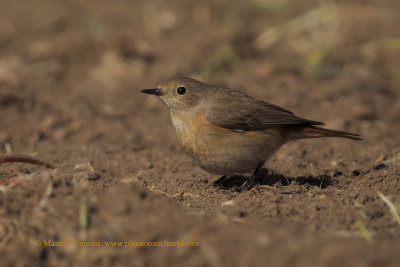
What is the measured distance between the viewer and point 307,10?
10797mm

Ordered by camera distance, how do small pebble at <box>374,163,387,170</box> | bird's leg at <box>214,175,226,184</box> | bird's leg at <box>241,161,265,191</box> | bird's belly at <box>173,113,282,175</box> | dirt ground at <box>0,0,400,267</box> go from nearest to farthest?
dirt ground at <box>0,0,400,267</box> → bird's belly at <box>173,113,282,175</box> → bird's leg at <box>241,161,265,191</box> → small pebble at <box>374,163,387,170</box> → bird's leg at <box>214,175,226,184</box>

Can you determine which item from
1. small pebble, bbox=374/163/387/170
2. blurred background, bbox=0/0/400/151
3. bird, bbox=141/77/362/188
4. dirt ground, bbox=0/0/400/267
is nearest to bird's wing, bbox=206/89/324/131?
bird, bbox=141/77/362/188

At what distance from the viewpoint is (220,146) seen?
514 centimetres

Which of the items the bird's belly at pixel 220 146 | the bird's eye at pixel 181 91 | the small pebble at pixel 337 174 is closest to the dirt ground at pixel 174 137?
the small pebble at pixel 337 174

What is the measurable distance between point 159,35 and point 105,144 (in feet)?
12.6

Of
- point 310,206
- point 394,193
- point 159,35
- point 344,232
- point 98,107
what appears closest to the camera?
point 344,232

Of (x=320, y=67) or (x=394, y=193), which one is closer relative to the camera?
(x=394, y=193)

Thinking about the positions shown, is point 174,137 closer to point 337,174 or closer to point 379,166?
point 337,174

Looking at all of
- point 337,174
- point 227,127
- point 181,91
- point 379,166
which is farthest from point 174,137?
point 379,166

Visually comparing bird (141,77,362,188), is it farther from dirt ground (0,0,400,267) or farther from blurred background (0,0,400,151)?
blurred background (0,0,400,151)

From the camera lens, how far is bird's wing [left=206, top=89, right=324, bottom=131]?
17.3ft

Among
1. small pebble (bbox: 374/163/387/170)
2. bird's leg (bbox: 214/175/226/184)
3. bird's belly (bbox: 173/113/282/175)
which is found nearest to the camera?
bird's belly (bbox: 173/113/282/175)

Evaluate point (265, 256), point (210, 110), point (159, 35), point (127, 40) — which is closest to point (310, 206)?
point (265, 256)

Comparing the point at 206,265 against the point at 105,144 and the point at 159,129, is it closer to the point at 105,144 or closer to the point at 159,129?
the point at 105,144
